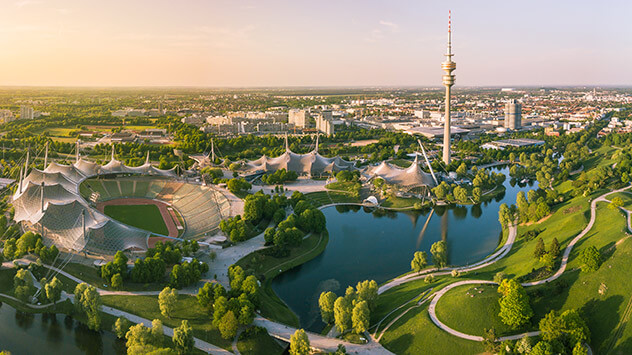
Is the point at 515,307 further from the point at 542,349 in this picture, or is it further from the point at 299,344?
the point at 299,344

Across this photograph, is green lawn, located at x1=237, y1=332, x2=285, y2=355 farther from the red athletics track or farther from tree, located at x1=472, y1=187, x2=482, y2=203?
tree, located at x1=472, y1=187, x2=482, y2=203

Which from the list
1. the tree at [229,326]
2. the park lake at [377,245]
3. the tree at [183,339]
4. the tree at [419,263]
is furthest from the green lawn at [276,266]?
the tree at [419,263]

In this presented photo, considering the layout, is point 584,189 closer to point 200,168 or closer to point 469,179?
point 469,179

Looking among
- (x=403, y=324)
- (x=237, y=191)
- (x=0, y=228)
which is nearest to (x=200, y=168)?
(x=237, y=191)

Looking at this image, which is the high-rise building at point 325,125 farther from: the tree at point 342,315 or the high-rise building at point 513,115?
the tree at point 342,315

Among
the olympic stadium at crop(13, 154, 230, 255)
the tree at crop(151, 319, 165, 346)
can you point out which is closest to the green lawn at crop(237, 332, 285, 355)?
the tree at crop(151, 319, 165, 346)

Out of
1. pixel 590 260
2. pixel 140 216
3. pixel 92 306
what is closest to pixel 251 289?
pixel 92 306
